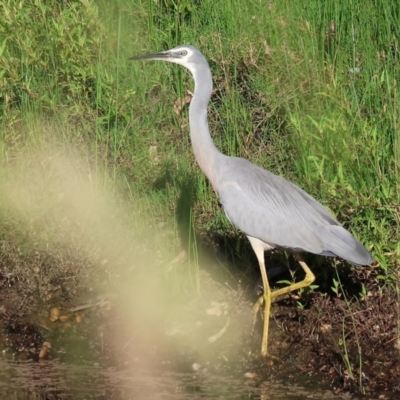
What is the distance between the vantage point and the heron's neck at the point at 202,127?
556 cm

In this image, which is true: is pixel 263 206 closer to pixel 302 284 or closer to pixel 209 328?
pixel 302 284

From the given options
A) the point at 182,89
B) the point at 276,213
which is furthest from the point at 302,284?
the point at 182,89

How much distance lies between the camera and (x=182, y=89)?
6820 millimetres

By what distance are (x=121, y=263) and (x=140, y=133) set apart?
977mm

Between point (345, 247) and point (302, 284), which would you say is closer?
point (345, 247)

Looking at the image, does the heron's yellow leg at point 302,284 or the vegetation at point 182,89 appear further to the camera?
the vegetation at point 182,89

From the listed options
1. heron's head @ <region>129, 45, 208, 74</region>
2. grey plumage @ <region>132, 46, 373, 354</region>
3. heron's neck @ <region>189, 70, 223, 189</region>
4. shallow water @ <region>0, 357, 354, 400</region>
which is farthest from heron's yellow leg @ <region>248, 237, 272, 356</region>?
heron's head @ <region>129, 45, 208, 74</region>

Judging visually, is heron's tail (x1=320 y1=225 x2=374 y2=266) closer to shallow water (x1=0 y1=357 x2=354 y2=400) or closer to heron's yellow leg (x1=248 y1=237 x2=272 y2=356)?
heron's yellow leg (x1=248 y1=237 x2=272 y2=356)

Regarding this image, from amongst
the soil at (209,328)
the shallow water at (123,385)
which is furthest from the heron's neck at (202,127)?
the shallow water at (123,385)

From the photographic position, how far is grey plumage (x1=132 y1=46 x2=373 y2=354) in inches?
203

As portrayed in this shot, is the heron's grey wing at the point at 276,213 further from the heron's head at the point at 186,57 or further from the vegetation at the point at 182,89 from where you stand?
the heron's head at the point at 186,57

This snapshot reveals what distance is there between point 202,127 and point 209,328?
3.79 feet

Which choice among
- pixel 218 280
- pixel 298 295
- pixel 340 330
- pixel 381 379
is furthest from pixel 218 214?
pixel 381 379

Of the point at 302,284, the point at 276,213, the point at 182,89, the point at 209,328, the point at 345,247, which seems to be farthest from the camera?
the point at 182,89
